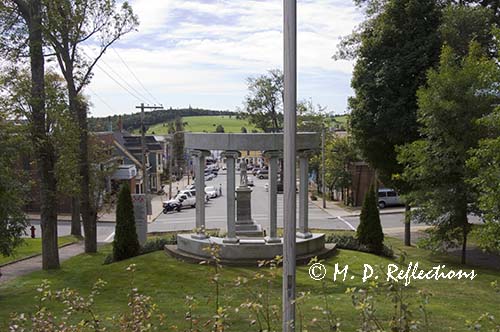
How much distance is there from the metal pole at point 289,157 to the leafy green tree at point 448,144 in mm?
12477

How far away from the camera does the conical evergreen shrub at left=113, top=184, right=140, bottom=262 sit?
1695 centimetres

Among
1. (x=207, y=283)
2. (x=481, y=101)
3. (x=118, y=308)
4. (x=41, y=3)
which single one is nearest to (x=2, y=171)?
(x=118, y=308)

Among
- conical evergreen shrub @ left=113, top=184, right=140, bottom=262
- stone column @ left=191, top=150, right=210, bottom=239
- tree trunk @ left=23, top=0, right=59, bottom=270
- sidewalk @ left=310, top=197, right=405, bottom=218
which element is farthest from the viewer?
sidewalk @ left=310, top=197, right=405, bottom=218

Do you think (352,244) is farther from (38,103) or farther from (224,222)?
(224,222)

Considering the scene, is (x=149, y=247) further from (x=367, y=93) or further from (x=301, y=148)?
(x=367, y=93)

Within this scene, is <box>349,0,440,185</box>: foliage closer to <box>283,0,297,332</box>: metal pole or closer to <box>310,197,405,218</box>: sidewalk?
<box>310,197,405,218</box>: sidewalk

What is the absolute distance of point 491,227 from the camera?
12.4m

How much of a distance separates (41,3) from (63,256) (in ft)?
34.5

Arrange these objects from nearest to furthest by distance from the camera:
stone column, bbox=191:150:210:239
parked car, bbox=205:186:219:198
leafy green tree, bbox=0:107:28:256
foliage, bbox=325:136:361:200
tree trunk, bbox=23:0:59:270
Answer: leafy green tree, bbox=0:107:28:256
tree trunk, bbox=23:0:59:270
stone column, bbox=191:150:210:239
foliage, bbox=325:136:361:200
parked car, bbox=205:186:219:198

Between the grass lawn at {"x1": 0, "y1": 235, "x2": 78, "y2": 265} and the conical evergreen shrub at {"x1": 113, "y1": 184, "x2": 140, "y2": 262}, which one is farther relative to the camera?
the grass lawn at {"x1": 0, "y1": 235, "x2": 78, "y2": 265}

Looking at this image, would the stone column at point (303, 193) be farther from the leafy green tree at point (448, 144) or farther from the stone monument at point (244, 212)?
the leafy green tree at point (448, 144)

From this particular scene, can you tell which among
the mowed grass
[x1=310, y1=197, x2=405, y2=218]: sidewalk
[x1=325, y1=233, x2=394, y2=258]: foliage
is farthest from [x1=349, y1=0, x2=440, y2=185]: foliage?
the mowed grass

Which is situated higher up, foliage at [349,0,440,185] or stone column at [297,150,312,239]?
foliage at [349,0,440,185]

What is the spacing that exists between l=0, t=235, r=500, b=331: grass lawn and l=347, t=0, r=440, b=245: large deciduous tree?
5542mm
